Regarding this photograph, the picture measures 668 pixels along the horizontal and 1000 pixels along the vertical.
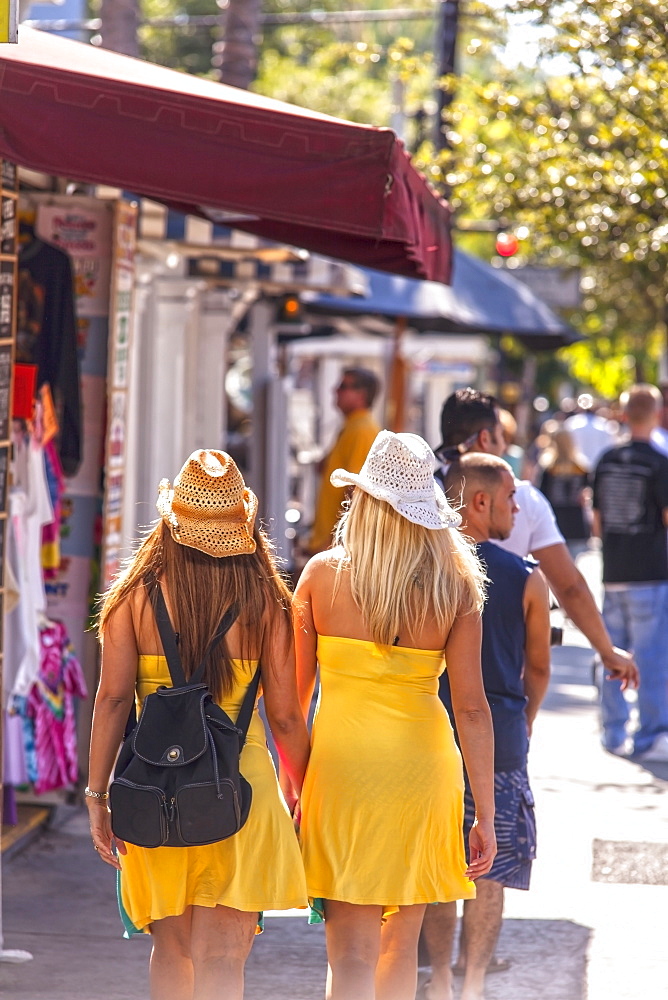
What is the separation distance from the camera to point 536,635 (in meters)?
4.66

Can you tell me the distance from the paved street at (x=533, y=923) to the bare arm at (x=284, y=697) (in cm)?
140

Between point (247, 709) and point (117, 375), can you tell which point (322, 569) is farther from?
point (117, 375)

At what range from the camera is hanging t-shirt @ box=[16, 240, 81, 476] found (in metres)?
6.25

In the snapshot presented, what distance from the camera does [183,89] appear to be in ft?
15.1

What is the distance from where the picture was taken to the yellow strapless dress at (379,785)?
12.0ft

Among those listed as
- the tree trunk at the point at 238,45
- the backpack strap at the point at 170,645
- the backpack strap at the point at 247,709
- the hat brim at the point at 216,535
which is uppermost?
the tree trunk at the point at 238,45

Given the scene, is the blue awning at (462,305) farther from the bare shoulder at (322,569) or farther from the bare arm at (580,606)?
the bare shoulder at (322,569)

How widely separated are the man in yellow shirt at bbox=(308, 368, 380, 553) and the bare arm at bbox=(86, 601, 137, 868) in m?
6.43

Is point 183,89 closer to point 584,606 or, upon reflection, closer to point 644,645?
point 584,606

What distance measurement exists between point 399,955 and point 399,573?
102 centimetres

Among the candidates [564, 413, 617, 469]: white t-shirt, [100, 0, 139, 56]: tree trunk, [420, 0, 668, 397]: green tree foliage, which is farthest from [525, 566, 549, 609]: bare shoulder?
[564, 413, 617, 469]: white t-shirt

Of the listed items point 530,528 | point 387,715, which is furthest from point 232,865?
point 530,528

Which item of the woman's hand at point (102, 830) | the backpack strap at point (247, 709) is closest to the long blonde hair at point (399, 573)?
the backpack strap at point (247, 709)

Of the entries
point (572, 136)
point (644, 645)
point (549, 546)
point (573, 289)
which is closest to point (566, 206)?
point (572, 136)
